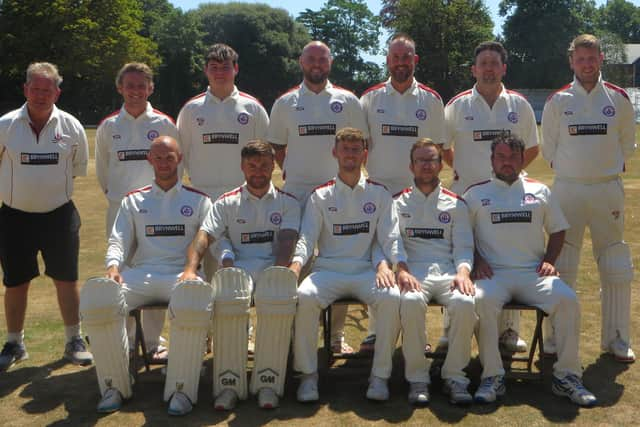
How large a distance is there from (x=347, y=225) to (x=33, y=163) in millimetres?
2239

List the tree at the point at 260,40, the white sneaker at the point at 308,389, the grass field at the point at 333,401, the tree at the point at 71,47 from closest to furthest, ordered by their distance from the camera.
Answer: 1. the grass field at the point at 333,401
2. the white sneaker at the point at 308,389
3. the tree at the point at 71,47
4. the tree at the point at 260,40

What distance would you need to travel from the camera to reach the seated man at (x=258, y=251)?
3979 mm

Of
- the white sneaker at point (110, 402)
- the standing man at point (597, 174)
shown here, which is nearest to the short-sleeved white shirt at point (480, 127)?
the standing man at point (597, 174)

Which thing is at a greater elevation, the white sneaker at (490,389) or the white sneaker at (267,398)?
the white sneaker at (490,389)

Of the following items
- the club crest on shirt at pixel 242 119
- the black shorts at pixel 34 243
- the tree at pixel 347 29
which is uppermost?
the tree at pixel 347 29

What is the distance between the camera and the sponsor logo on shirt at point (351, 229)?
4480 mm

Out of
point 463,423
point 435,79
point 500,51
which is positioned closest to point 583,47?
point 500,51

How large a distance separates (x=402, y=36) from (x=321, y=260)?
1.85 meters

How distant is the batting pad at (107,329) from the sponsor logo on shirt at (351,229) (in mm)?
1431

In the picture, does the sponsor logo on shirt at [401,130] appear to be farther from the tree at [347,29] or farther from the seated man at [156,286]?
the tree at [347,29]

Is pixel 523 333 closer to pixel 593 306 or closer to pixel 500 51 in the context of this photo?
pixel 593 306

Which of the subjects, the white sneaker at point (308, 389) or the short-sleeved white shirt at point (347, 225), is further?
the short-sleeved white shirt at point (347, 225)

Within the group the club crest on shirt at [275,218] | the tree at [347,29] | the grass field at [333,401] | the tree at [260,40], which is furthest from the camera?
the tree at [347,29]

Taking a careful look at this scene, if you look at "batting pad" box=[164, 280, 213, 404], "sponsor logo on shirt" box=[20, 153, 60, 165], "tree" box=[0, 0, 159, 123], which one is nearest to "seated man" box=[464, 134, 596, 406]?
"batting pad" box=[164, 280, 213, 404]
